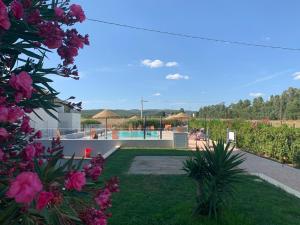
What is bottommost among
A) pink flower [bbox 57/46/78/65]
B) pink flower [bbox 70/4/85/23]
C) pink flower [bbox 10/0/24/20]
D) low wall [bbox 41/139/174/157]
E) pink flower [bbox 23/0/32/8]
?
low wall [bbox 41/139/174/157]

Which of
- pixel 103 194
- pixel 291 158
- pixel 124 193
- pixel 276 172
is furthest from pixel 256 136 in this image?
pixel 103 194

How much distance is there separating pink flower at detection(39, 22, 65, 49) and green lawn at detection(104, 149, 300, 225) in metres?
4.26

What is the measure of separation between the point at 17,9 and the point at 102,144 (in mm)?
20628

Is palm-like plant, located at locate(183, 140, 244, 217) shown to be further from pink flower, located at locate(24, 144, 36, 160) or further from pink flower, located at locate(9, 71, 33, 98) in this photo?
pink flower, located at locate(9, 71, 33, 98)

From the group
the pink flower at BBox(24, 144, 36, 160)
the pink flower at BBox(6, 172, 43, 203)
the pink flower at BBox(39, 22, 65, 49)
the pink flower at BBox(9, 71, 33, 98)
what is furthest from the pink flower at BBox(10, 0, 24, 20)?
the pink flower at BBox(6, 172, 43, 203)

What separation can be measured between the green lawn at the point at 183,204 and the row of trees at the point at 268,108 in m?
66.4

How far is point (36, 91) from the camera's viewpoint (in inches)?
90.4

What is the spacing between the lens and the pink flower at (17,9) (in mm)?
1815

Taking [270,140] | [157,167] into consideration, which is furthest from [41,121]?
[270,140]

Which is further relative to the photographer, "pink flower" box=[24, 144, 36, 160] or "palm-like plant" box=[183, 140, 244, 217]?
"palm-like plant" box=[183, 140, 244, 217]

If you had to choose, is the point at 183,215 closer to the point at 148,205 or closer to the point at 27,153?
the point at 148,205

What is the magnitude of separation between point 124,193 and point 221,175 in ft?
10.7

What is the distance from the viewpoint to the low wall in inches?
831

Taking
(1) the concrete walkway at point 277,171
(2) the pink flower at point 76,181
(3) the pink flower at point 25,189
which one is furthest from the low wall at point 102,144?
(3) the pink flower at point 25,189
